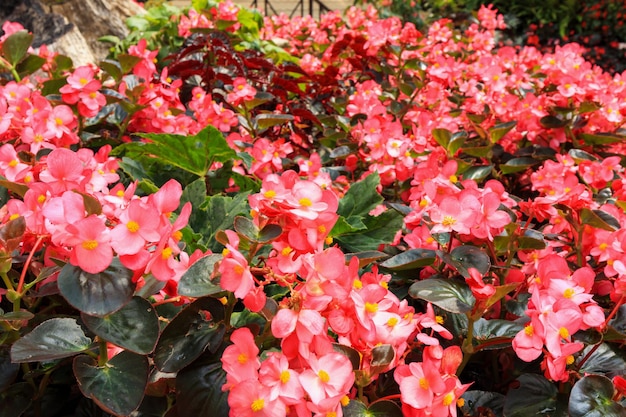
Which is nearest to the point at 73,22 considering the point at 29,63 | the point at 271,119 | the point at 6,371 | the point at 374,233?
the point at 29,63

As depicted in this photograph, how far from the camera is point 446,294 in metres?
0.72

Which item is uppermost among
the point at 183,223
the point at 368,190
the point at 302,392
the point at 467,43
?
the point at 183,223

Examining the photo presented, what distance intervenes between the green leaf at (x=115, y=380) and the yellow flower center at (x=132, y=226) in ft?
0.44

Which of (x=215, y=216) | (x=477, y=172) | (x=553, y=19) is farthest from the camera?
(x=553, y=19)

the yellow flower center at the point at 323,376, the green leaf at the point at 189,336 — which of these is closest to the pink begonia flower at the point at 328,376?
the yellow flower center at the point at 323,376

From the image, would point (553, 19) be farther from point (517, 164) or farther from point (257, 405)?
point (257, 405)

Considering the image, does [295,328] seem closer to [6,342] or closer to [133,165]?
[6,342]

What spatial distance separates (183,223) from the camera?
1.95 feet

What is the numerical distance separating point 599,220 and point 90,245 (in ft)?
2.26

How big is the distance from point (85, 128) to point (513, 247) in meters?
1.05

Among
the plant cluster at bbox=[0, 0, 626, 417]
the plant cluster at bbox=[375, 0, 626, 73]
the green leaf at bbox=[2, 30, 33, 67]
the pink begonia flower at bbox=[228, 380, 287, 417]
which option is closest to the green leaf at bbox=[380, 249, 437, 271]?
the plant cluster at bbox=[0, 0, 626, 417]

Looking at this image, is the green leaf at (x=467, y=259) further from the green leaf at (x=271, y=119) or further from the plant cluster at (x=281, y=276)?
the green leaf at (x=271, y=119)

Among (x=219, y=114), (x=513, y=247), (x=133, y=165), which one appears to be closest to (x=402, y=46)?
(x=219, y=114)

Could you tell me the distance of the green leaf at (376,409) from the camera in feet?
2.00
